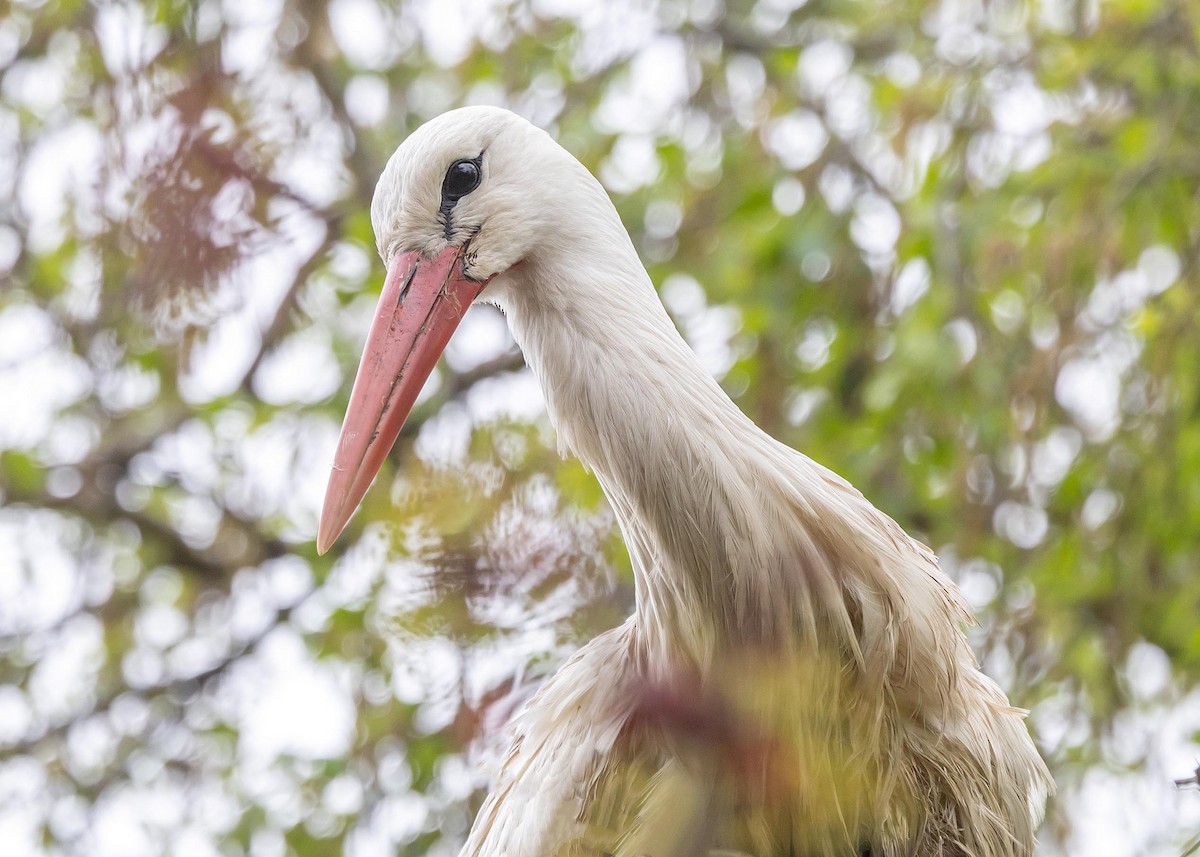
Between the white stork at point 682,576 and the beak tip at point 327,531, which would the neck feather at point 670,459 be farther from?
the beak tip at point 327,531

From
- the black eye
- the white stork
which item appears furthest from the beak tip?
the black eye

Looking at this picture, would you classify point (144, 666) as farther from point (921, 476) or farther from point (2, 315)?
point (921, 476)

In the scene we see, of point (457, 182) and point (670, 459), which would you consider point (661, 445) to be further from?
point (457, 182)

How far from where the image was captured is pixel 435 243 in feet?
5.24

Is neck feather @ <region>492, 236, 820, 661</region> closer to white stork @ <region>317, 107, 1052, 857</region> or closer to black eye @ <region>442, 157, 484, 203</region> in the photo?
white stork @ <region>317, 107, 1052, 857</region>

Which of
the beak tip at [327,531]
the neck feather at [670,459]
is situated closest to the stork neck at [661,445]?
the neck feather at [670,459]

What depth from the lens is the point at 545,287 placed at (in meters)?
1.58

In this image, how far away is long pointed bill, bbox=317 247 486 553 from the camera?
1.56m

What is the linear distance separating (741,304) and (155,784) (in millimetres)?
1941

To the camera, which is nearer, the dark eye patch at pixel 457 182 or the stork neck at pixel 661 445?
the stork neck at pixel 661 445

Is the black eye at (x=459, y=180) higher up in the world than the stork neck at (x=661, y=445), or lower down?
higher up

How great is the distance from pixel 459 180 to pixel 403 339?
204 millimetres

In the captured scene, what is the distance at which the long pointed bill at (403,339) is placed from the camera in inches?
61.5

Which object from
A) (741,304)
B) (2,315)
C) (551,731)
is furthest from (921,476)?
(2,315)
